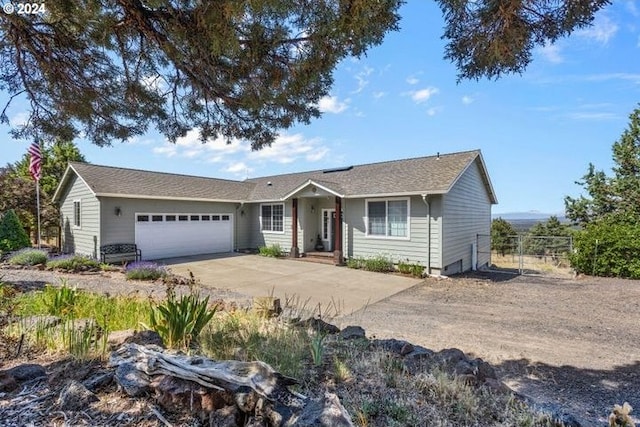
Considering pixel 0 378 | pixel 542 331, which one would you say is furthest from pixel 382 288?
pixel 0 378

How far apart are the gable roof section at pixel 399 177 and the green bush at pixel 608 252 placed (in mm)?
5079

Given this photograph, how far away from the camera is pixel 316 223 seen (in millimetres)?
17594

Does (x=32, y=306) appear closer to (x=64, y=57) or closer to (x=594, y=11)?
(x=64, y=57)

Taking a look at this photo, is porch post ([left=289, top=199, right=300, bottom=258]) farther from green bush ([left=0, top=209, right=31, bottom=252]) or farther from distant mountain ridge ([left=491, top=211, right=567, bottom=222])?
distant mountain ridge ([left=491, top=211, right=567, bottom=222])

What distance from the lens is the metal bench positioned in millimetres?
13800

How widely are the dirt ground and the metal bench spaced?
37.7 ft

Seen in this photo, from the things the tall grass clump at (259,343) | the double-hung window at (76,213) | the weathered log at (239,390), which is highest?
the double-hung window at (76,213)

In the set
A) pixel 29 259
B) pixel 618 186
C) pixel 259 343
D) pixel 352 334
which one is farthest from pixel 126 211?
pixel 618 186

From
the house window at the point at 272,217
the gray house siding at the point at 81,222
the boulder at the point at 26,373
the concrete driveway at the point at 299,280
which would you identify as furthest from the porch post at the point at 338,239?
the boulder at the point at 26,373

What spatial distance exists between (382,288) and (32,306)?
822 cm

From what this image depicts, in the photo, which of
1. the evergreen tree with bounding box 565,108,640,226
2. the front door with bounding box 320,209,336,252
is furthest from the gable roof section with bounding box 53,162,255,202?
the evergreen tree with bounding box 565,108,640,226

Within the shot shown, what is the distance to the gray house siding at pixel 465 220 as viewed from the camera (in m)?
12.9

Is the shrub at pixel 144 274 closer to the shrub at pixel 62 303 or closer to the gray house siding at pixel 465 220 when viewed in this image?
the shrub at pixel 62 303

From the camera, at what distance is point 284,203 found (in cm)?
1762
